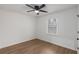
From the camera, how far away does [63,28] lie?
913 millimetres

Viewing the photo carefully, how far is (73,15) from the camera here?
0.83 meters

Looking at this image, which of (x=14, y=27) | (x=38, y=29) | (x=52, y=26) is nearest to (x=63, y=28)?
(x=52, y=26)

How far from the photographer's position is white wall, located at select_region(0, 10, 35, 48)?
892 millimetres

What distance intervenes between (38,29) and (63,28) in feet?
1.13

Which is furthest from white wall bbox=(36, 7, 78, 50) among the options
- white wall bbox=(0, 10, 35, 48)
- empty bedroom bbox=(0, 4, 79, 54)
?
white wall bbox=(0, 10, 35, 48)

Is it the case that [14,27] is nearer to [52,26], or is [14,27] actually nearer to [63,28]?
[52,26]

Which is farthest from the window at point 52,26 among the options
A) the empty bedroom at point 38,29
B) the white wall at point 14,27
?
the white wall at point 14,27

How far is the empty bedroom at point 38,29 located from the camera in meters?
0.85

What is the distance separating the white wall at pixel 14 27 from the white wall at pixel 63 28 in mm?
129

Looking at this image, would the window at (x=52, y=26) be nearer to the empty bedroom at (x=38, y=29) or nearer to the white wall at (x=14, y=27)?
the empty bedroom at (x=38, y=29)
